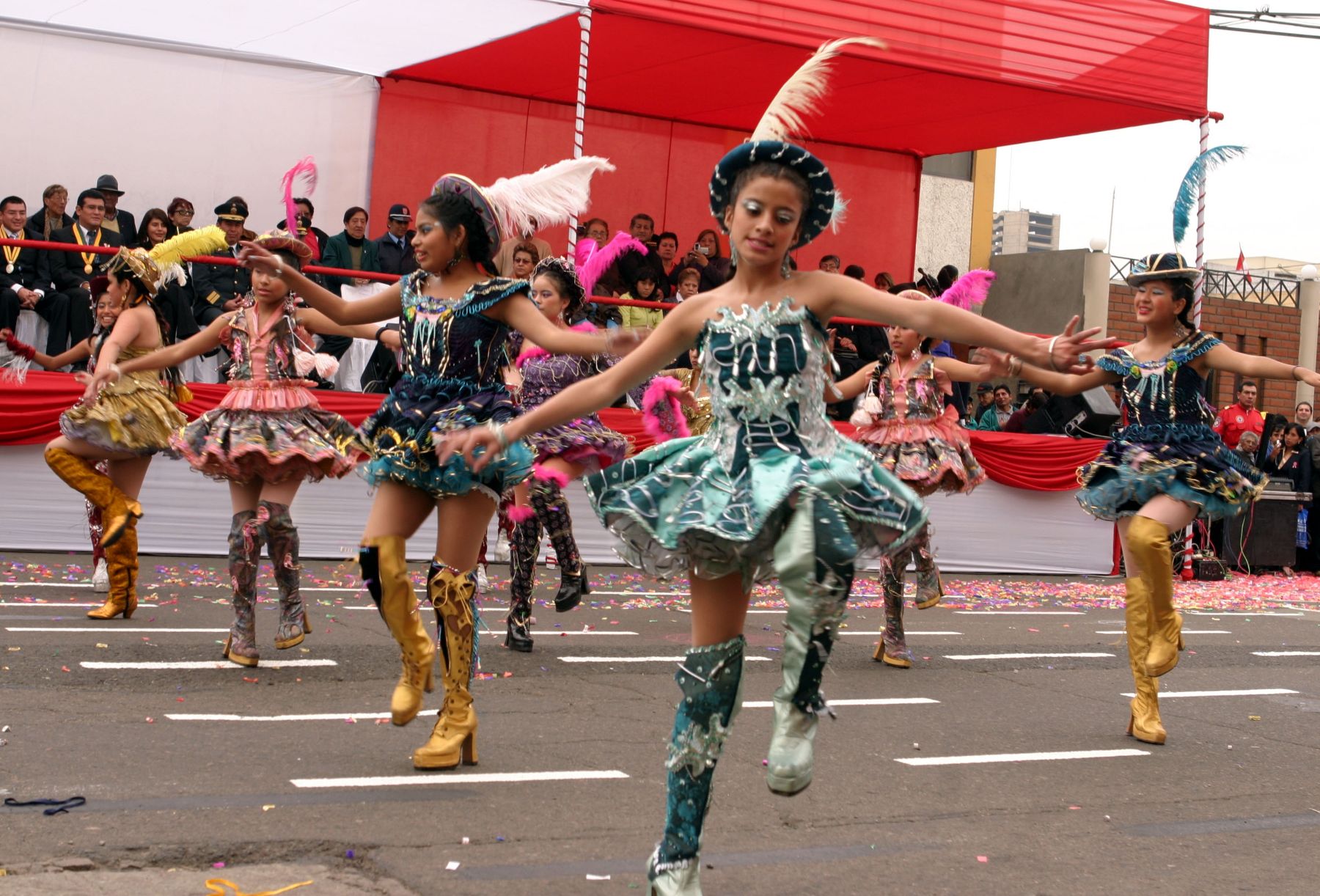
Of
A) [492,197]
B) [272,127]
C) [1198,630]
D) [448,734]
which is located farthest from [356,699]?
[272,127]

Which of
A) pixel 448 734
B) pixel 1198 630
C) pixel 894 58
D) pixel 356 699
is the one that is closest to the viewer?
pixel 448 734

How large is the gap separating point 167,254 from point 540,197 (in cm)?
360

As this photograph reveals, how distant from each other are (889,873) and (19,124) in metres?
13.5

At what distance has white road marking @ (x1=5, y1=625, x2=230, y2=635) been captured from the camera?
8.20 m

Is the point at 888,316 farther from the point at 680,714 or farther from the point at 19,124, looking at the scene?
the point at 19,124

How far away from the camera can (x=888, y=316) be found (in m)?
4.22

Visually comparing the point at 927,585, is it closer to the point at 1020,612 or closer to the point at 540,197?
the point at 1020,612

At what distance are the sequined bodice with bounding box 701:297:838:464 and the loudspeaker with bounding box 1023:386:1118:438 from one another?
1253cm

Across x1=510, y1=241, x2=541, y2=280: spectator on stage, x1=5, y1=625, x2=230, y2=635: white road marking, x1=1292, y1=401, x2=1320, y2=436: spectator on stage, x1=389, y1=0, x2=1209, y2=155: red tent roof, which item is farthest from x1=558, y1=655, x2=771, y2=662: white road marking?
x1=1292, y1=401, x2=1320, y2=436: spectator on stage

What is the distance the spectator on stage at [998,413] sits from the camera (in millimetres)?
16875

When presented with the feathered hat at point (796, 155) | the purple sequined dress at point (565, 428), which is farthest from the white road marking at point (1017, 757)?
the purple sequined dress at point (565, 428)

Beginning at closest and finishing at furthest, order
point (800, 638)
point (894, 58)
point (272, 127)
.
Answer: point (800, 638), point (894, 58), point (272, 127)

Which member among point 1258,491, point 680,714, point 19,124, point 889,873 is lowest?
point 889,873

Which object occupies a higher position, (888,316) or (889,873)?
(888,316)
